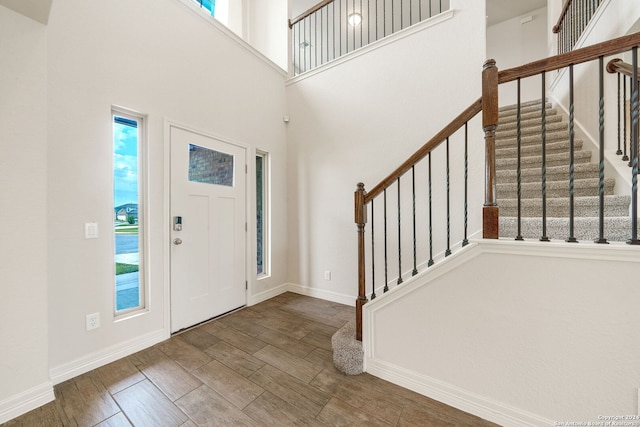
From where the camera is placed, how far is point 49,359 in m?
1.69

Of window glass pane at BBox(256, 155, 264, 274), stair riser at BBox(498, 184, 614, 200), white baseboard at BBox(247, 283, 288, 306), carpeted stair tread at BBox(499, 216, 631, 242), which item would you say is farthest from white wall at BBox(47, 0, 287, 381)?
stair riser at BBox(498, 184, 614, 200)

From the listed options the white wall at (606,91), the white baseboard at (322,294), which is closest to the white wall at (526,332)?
the white baseboard at (322,294)

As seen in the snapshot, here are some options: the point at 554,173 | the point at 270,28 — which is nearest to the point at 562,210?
the point at 554,173

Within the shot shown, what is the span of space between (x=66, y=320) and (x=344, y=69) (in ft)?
12.2

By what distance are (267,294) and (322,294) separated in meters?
0.76

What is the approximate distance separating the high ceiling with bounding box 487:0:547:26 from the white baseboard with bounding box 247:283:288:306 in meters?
6.33

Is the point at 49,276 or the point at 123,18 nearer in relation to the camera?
the point at 49,276

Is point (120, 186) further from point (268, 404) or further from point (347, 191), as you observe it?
point (347, 191)

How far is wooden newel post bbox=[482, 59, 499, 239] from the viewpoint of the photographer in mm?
1357

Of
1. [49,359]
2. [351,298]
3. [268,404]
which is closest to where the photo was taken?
[268,404]

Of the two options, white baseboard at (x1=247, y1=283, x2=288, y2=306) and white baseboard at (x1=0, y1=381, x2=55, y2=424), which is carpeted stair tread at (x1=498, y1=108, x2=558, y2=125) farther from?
white baseboard at (x1=0, y1=381, x2=55, y2=424)

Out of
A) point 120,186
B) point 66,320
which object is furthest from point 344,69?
point 66,320

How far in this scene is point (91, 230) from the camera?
6.17 ft

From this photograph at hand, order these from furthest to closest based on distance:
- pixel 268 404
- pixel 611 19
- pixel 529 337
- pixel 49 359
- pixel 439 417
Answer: pixel 611 19
pixel 49 359
pixel 268 404
pixel 439 417
pixel 529 337
